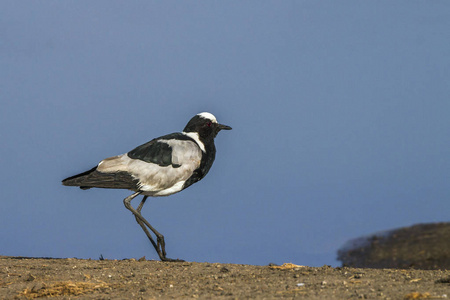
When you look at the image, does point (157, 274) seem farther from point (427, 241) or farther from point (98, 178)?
point (427, 241)

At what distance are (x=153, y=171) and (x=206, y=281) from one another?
2485 millimetres

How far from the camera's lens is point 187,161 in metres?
9.61

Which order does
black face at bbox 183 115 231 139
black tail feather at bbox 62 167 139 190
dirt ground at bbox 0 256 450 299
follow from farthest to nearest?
1. black face at bbox 183 115 231 139
2. black tail feather at bbox 62 167 139 190
3. dirt ground at bbox 0 256 450 299

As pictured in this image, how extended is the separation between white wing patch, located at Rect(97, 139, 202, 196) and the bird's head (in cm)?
59

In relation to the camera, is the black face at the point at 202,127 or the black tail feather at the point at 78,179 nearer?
the black tail feather at the point at 78,179

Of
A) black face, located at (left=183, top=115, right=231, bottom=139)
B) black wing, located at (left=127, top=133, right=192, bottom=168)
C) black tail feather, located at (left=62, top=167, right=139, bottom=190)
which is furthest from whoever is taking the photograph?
black face, located at (left=183, top=115, right=231, bottom=139)

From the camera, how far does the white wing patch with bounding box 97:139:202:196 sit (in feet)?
30.8

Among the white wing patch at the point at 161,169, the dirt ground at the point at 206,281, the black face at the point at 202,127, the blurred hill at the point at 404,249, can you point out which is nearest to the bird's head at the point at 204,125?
the black face at the point at 202,127

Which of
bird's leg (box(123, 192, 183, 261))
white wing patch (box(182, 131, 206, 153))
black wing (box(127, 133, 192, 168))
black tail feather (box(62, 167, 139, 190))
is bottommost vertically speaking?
bird's leg (box(123, 192, 183, 261))

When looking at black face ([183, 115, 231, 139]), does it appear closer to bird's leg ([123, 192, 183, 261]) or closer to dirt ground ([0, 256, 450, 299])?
bird's leg ([123, 192, 183, 261])

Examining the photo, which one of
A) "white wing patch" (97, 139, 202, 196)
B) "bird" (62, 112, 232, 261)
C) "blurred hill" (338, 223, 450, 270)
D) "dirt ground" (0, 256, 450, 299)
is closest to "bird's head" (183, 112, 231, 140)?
"bird" (62, 112, 232, 261)

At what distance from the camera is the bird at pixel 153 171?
30.7 feet

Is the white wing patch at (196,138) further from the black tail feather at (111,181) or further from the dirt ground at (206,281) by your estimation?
the dirt ground at (206,281)

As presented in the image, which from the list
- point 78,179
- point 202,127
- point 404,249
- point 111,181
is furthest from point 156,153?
point 404,249
